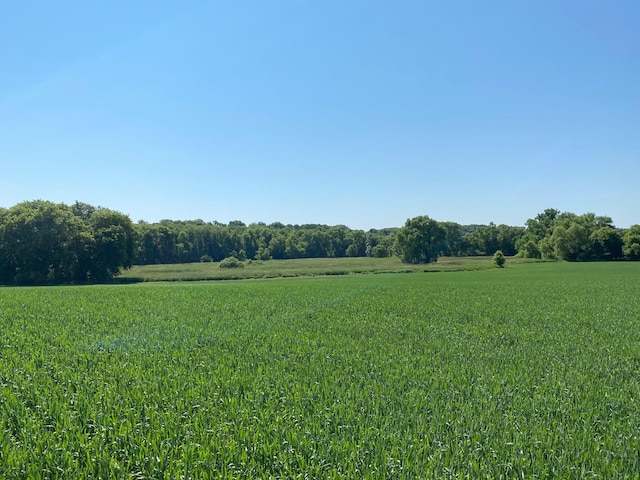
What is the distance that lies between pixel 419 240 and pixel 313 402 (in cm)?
10940

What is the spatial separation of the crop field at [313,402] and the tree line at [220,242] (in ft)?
192

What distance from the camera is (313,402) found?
6598 millimetres

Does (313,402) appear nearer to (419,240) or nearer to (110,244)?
(110,244)

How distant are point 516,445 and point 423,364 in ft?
14.3

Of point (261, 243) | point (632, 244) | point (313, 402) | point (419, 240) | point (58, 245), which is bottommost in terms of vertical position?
point (313, 402)

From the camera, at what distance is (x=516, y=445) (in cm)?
509

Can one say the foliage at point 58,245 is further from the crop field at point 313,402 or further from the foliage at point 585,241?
the foliage at point 585,241

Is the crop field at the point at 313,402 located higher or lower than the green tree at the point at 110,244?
lower

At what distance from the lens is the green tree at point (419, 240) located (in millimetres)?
112438

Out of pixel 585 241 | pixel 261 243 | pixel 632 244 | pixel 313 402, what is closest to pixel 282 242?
pixel 261 243

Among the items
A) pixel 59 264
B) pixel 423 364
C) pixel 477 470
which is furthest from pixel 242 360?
pixel 59 264

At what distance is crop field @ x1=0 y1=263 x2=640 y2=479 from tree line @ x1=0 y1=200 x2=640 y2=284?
58.6m

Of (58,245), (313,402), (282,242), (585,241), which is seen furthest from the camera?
(282,242)

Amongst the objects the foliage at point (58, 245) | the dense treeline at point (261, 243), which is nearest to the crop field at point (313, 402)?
the foliage at point (58, 245)
